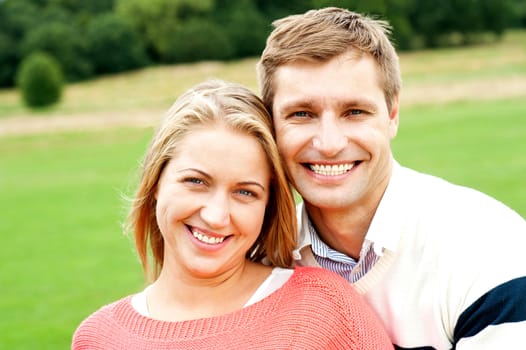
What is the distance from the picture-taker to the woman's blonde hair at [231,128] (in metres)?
2.92

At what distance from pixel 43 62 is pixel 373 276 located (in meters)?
57.3

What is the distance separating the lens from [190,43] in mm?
70875

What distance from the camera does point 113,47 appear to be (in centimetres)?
6900

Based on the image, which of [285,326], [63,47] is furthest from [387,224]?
[63,47]

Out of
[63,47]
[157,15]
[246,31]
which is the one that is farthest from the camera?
[157,15]

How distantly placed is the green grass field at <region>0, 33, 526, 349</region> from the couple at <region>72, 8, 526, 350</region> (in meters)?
0.61

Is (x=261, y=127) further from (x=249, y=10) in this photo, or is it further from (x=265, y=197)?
(x=249, y=10)

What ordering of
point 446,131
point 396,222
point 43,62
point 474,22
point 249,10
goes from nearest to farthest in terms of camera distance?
1. point 396,222
2. point 446,131
3. point 43,62
4. point 474,22
5. point 249,10

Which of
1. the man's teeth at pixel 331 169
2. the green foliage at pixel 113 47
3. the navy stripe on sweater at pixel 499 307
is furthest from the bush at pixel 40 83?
the navy stripe on sweater at pixel 499 307

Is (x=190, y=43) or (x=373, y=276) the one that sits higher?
(x=373, y=276)

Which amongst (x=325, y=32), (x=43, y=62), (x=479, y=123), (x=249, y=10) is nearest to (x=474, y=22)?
(x=249, y=10)

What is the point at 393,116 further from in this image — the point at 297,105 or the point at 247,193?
the point at 247,193

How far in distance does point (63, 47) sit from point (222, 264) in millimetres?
68265

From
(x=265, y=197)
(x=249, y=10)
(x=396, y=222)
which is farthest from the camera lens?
(x=249, y=10)
